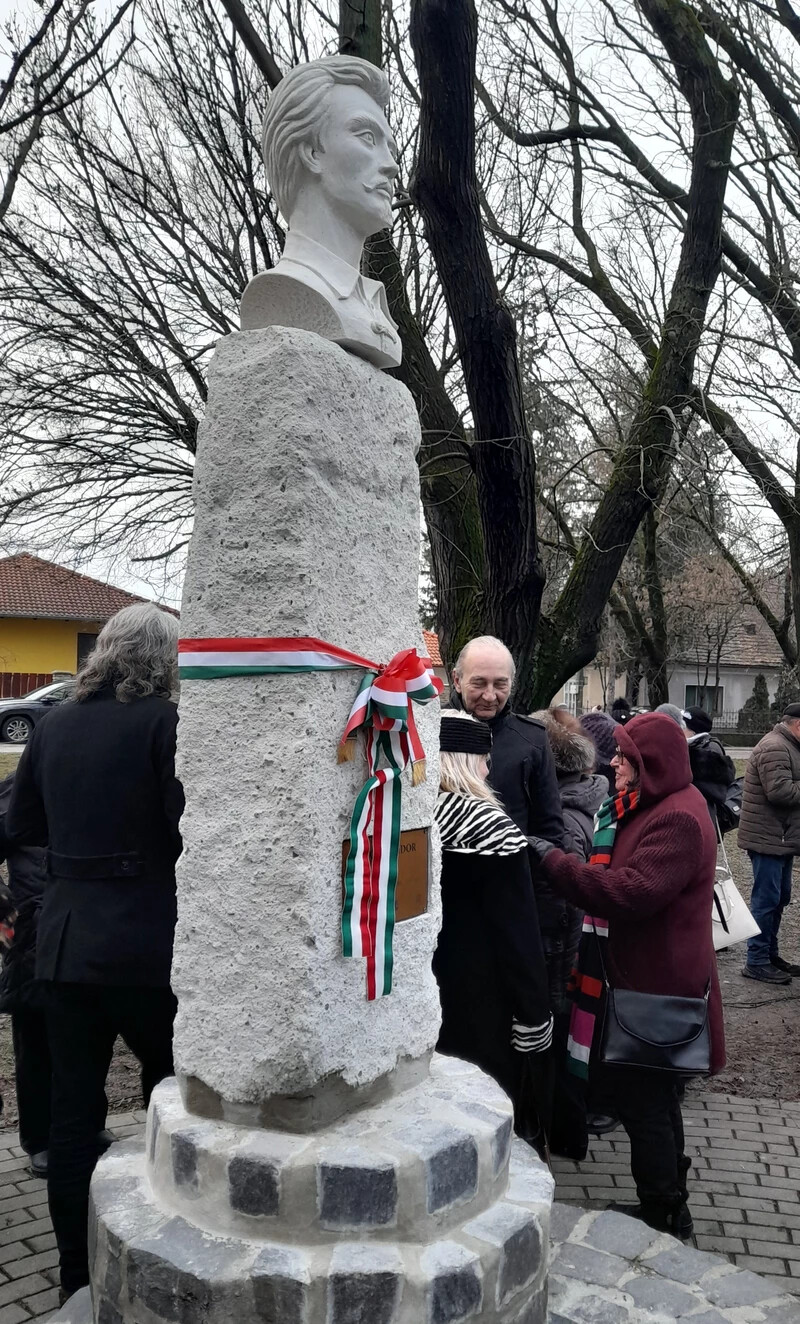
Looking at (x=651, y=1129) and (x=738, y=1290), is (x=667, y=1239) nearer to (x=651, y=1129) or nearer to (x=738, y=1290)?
(x=738, y=1290)

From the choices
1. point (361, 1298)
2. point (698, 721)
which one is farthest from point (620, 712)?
point (361, 1298)

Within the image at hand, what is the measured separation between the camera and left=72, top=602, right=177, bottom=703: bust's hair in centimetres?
310

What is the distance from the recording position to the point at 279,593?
2.29 meters

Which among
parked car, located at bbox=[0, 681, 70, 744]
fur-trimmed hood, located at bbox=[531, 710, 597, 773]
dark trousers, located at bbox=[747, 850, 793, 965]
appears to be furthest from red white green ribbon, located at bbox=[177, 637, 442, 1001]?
parked car, located at bbox=[0, 681, 70, 744]

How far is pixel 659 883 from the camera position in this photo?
340cm

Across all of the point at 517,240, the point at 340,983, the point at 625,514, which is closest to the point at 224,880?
the point at 340,983

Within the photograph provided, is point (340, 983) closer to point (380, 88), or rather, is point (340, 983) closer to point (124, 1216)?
point (124, 1216)

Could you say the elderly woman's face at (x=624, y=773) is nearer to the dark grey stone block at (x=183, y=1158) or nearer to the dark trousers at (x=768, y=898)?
the dark grey stone block at (x=183, y=1158)

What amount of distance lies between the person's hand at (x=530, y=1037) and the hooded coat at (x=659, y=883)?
294 mm

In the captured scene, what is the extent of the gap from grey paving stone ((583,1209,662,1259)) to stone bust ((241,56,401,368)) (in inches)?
97.2

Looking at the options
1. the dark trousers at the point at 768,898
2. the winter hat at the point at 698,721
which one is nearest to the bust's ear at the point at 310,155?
the winter hat at the point at 698,721

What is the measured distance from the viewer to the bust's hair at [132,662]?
310 centimetres

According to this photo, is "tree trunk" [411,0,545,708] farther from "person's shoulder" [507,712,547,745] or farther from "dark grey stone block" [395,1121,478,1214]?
"dark grey stone block" [395,1121,478,1214]

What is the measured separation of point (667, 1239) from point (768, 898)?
4523 millimetres
